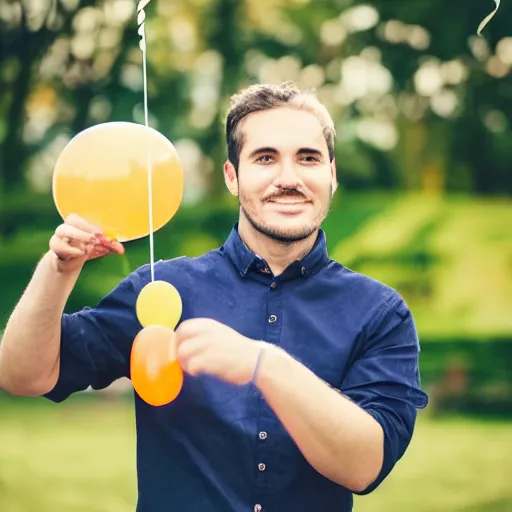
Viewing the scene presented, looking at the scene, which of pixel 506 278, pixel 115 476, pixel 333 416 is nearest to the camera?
pixel 333 416

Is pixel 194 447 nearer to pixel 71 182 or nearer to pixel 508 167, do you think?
pixel 71 182

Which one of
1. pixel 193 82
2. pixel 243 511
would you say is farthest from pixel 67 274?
pixel 193 82

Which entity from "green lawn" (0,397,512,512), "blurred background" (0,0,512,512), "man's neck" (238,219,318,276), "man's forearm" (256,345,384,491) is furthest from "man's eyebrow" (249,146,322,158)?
"blurred background" (0,0,512,512)

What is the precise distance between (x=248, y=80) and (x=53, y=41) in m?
1.04

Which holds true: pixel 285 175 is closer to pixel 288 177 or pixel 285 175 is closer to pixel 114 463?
pixel 288 177

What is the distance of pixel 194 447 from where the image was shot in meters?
1.31

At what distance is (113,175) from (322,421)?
45 cm

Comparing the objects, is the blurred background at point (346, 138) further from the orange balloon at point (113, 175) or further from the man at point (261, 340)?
the orange balloon at point (113, 175)

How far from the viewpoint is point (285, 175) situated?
1.33 meters

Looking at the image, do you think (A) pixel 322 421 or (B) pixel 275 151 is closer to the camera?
(A) pixel 322 421

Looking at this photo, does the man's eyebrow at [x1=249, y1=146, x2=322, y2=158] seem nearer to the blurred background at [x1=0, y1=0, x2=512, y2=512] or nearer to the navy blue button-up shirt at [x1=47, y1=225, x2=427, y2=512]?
the navy blue button-up shirt at [x1=47, y1=225, x2=427, y2=512]

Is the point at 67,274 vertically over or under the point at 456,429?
over

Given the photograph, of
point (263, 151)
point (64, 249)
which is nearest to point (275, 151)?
point (263, 151)

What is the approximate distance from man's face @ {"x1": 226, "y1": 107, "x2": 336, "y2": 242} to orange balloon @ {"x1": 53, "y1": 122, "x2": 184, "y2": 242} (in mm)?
154
